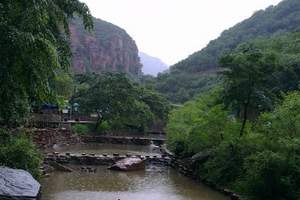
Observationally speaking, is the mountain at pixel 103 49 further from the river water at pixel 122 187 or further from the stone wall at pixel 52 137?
the river water at pixel 122 187

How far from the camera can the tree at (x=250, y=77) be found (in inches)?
1110

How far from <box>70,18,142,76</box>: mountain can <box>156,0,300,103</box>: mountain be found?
94.5 ft

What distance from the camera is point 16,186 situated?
14414mm

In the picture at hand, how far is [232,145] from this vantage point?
26766mm

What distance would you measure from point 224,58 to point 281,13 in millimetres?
69762

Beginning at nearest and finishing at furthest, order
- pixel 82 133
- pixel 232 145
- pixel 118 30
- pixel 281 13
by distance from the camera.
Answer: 1. pixel 232 145
2. pixel 82 133
3. pixel 281 13
4. pixel 118 30

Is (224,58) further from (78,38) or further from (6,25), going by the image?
(78,38)

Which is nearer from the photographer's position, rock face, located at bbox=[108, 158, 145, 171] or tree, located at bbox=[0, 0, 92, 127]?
tree, located at bbox=[0, 0, 92, 127]

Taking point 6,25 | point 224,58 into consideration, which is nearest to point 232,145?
point 224,58

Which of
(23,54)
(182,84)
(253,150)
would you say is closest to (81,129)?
(253,150)

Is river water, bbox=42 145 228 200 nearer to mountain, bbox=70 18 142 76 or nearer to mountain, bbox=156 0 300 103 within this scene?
mountain, bbox=156 0 300 103

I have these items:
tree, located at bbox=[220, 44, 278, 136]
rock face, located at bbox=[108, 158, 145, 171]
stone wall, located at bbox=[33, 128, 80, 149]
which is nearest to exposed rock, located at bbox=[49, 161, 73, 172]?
rock face, located at bbox=[108, 158, 145, 171]

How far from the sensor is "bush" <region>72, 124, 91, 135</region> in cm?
5553

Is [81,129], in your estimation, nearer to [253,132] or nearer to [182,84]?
[253,132]
